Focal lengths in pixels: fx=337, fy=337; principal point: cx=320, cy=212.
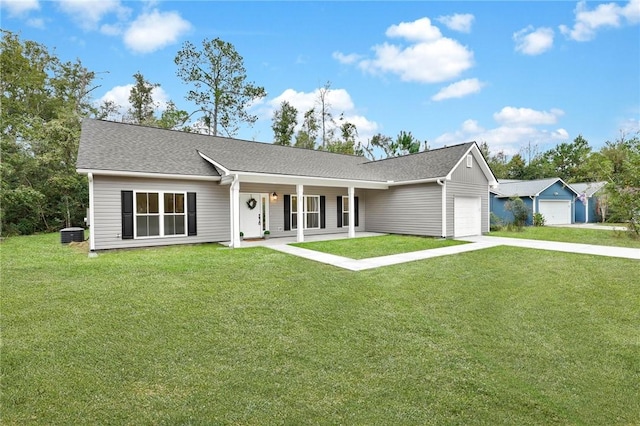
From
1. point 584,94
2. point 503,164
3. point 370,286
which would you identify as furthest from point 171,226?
point 503,164

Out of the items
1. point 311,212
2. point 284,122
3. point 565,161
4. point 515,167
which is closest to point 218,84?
point 284,122

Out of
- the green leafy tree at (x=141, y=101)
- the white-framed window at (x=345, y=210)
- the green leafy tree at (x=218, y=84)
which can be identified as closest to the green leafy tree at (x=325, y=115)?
the green leafy tree at (x=218, y=84)

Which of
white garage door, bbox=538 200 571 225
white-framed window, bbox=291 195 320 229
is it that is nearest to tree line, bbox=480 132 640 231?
white garage door, bbox=538 200 571 225

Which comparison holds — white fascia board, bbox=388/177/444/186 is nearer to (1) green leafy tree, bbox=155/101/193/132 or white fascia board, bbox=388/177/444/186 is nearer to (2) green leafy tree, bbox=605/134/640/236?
(2) green leafy tree, bbox=605/134/640/236

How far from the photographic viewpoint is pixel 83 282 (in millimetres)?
6398

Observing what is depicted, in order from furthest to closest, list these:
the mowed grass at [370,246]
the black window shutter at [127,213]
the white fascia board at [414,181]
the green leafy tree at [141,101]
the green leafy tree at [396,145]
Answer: the green leafy tree at [396,145]
the green leafy tree at [141,101]
the white fascia board at [414,181]
the black window shutter at [127,213]
the mowed grass at [370,246]

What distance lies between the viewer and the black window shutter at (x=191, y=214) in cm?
1207

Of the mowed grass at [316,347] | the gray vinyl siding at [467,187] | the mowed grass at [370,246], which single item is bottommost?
the mowed grass at [316,347]

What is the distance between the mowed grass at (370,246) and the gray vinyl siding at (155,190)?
3247 mm

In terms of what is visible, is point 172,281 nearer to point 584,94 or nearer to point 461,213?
point 461,213

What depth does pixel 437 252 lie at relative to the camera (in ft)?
34.5

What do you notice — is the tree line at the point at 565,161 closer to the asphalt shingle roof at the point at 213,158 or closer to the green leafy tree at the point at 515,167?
the green leafy tree at the point at 515,167

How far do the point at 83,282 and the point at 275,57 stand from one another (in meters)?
17.3

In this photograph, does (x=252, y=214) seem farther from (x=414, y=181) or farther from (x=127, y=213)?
(x=414, y=181)
